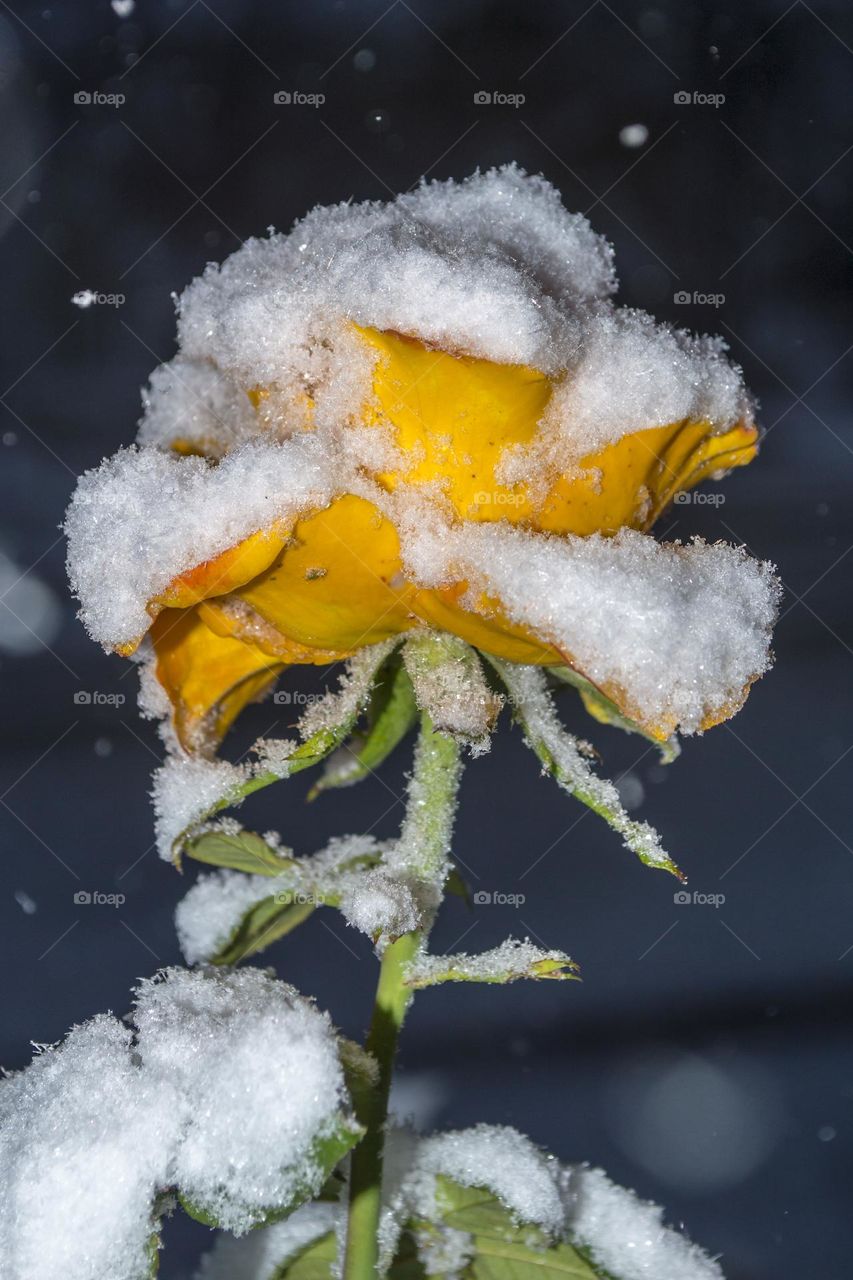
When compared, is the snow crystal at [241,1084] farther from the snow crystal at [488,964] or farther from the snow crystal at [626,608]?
the snow crystal at [626,608]

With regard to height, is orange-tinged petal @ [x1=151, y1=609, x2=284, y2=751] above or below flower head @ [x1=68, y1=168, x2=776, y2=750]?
below

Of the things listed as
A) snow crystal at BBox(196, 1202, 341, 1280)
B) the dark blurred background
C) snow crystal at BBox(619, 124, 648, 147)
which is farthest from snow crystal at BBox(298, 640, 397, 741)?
snow crystal at BBox(619, 124, 648, 147)

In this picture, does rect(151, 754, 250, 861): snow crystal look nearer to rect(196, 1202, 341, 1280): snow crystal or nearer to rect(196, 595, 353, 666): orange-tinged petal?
rect(196, 595, 353, 666): orange-tinged petal

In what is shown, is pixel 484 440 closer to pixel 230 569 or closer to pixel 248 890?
pixel 230 569

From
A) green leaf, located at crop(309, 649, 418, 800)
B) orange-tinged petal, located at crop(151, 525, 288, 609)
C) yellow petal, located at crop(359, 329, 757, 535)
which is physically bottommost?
orange-tinged petal, located at crop(151, 525, 288, 609)

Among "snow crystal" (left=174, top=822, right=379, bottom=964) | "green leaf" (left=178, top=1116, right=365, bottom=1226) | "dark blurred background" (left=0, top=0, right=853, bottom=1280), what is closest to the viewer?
"green leaf" (left=178, top=1116, right=365, bottom=1226)

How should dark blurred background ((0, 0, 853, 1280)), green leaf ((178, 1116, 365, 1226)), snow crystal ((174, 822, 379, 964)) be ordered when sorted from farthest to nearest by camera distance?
1. dark blurred background ((0, 0, 853, 1280))
2. snow crystal ((174, 822, 379, 964))
3. green leaf ((178, 1116, 365, 1226))

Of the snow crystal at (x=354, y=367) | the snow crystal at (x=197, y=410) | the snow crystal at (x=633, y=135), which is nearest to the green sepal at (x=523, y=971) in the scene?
the snow crystal at (x=354, y=367)
